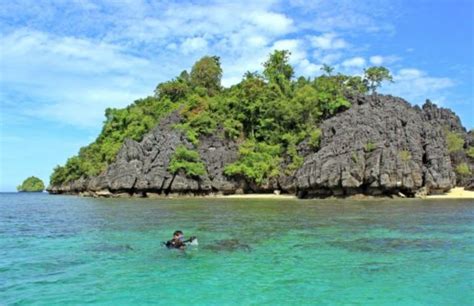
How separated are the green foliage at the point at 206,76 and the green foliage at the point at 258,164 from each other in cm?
2381

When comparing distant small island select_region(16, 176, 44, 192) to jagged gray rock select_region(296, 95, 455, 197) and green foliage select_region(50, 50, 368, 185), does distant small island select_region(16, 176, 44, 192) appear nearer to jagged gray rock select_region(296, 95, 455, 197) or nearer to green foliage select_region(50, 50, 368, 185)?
green foliage select_region(50, 50, 368, 185)

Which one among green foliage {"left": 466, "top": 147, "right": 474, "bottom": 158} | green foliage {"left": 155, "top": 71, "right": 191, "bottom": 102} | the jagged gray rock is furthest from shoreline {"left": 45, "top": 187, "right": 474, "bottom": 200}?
green foliage {"left": 155, "top": 71, "right": 191, "bottom": 102}

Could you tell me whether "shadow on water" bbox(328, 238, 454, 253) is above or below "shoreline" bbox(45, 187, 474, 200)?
below

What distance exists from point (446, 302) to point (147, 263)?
963cm

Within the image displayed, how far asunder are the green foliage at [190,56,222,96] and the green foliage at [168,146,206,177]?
24.0 meters

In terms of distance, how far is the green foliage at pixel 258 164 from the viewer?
203 ft

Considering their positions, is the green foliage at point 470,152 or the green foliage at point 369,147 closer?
the green foliage at point 369,147

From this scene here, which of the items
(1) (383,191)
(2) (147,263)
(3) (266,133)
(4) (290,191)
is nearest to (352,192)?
(1) (383,191)

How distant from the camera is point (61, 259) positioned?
52.1ft

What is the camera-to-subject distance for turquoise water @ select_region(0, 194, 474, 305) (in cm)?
1099

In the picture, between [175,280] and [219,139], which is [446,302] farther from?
[219,139]

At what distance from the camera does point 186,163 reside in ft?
208

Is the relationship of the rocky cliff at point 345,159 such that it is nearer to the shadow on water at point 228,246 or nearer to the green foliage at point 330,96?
the green foliage at point 330,96

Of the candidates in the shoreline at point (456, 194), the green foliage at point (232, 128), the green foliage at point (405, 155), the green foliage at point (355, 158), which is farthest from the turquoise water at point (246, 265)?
the green foliage at point (232, 128)
